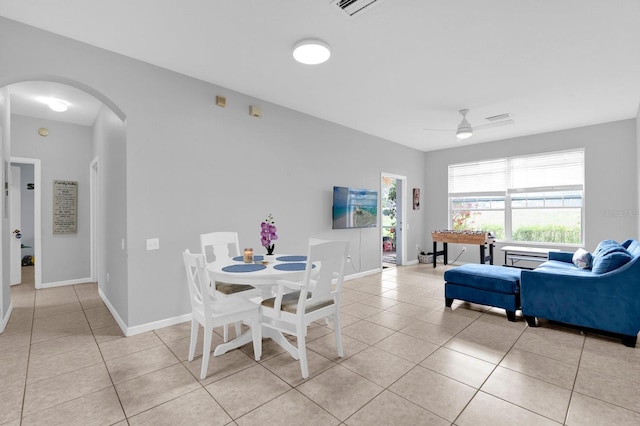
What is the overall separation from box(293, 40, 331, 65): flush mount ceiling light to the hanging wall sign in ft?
16.1

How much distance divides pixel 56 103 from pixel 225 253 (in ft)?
11.0

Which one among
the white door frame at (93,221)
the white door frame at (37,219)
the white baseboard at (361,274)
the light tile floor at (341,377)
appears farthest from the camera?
the white baseboard at (361,274)

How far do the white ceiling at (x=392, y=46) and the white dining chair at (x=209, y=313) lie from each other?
1.94 m

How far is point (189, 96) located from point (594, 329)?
4.97 metres

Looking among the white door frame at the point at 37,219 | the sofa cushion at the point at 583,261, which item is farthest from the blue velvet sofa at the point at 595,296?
the white door frame at the point at 37,219

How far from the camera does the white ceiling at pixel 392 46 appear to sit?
7.63 feet

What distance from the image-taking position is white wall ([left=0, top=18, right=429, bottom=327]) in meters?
2.77

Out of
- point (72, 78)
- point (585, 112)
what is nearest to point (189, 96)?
point (72, 78)

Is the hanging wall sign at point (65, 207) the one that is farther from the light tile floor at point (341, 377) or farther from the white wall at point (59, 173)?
the light tile floor at point (341, 377)

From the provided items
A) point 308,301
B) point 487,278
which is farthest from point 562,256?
point 308,301

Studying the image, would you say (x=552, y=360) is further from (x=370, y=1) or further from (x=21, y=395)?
(x=21, y=395)

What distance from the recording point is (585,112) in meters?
4.70

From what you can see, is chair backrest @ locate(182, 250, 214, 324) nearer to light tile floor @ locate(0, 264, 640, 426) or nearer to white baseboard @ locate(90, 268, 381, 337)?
light tile floor @ locate(0, 264, 640, 426)

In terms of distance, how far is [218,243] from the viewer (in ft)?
11.1
